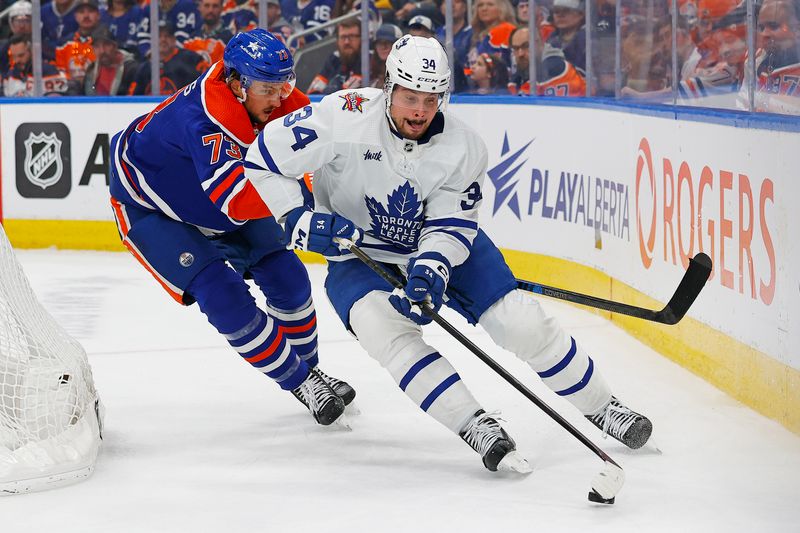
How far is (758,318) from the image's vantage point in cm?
346

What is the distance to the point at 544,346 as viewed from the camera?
3.02 meters

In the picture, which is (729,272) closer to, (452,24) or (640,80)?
(640,80)

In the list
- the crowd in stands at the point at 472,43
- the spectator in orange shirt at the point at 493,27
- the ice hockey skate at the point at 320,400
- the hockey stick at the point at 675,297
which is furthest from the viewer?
the spectator in orange shirt at the point at 493,27

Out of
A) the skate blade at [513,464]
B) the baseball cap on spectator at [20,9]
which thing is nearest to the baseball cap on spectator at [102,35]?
the baseball cap on spectator at [20,9]

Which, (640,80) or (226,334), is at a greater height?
(640,80)

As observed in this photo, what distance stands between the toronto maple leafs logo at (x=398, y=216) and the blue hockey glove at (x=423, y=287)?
0.15 metres

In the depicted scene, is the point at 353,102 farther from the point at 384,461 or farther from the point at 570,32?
the point at 570,32

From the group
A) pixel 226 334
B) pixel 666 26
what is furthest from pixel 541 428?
pixel 666 26

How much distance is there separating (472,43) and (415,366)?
11.6 feet

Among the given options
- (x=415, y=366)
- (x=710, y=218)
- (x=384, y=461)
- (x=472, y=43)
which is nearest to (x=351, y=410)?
(x=384, y=461)

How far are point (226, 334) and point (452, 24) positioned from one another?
328 cm

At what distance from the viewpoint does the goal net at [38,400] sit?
2826 mm

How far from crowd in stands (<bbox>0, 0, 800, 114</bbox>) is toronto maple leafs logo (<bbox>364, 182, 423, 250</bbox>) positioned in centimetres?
113

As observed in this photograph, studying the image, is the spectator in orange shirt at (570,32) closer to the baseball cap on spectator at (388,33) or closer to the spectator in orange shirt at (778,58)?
the baseball cap on spectator at (388,33)
